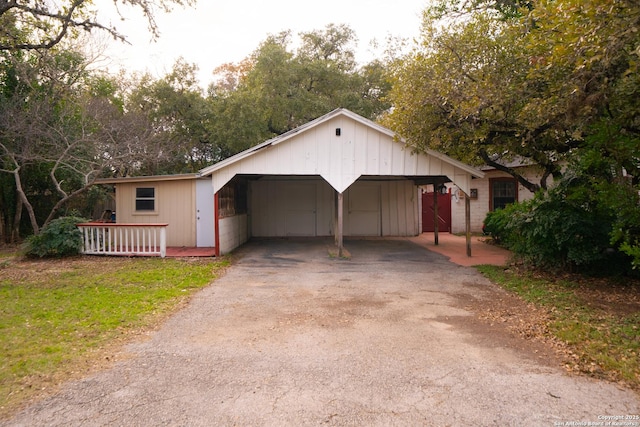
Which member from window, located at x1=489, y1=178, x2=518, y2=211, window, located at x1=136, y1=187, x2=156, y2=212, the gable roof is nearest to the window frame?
window, located at x1=136, y1=187, x2=156, y2=212

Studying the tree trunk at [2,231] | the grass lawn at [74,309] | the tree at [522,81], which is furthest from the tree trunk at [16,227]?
the tree at [522,81]

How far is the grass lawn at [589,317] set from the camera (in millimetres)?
4086

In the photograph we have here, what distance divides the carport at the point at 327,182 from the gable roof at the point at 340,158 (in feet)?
0.09

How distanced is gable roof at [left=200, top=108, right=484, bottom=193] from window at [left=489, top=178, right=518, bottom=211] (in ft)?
21.3

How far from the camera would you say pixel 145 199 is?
1370cm

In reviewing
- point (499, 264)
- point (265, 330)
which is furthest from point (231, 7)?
point (499, 264)

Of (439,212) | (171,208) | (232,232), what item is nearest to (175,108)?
(171,208)

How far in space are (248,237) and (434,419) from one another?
13681mm

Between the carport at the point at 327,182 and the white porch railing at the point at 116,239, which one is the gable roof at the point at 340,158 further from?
the white porch railing at the point at 116,239

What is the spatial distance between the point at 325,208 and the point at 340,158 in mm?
5582

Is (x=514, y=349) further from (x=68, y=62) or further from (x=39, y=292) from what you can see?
(x=68, y=62)

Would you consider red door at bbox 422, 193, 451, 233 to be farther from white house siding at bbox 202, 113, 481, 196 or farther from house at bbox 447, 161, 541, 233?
white house siding at bbox 202, 113, 481, 196

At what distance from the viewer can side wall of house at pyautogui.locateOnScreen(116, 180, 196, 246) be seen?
13.4 metres

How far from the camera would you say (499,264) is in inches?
401
